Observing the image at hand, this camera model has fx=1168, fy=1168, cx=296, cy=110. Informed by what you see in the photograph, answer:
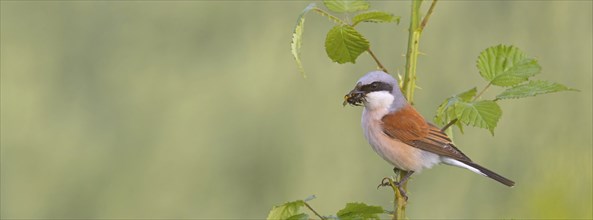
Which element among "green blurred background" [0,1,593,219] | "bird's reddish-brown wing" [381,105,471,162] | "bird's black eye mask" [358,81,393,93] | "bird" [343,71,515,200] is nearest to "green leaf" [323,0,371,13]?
"bird's black eye mask" [358,81,393,93]

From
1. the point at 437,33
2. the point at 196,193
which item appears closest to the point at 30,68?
the point at 196,193

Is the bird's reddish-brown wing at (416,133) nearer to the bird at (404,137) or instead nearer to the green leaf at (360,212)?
the bird at (404,137)

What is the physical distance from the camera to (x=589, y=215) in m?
1.88

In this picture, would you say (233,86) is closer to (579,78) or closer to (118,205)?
(118,205)

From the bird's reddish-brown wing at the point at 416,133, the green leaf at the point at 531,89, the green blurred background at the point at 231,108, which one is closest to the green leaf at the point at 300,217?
the green leaf at the point at 531,89

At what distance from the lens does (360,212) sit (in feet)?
4.86

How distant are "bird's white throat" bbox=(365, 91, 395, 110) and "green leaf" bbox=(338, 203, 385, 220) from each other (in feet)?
0.81

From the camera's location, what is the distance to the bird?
186cm

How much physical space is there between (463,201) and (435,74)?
0.81 meters

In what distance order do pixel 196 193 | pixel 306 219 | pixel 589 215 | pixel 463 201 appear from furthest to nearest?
pixel 196 193, pixel 463 201, pixel 589 215, pixel 306 219

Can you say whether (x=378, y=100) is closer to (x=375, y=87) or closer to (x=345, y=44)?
(x=375, y=87)

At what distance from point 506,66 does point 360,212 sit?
0.32 m

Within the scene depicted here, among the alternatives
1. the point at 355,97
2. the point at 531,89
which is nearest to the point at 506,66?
the point at 531,89

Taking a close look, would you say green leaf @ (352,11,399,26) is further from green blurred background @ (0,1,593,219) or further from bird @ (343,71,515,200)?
green blurred background @ (0,1,593,219)
